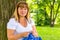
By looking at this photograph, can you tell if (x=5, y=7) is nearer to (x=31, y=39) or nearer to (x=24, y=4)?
(x=24, y=4)

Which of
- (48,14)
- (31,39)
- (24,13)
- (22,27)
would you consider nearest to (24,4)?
(24,13)

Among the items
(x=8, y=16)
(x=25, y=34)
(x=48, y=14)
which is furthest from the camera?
(x=48, y=14)

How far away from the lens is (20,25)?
7.55 ft

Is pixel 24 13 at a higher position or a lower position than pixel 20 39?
higher

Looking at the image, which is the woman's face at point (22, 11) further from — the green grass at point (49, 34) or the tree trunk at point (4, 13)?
the green grass at point (49, 34)

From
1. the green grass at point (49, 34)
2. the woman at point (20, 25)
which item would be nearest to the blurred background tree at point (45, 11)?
the green grass at point (49, 34)

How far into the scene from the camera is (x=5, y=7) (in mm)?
2750

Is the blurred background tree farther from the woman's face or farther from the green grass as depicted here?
the woman's face

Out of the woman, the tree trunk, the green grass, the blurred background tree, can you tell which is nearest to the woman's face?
the woman

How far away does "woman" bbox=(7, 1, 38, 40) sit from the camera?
88.4 inches

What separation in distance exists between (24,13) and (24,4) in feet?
0.34

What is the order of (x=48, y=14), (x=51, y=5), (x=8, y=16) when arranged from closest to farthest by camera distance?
(x=8, y=16), (x=51, y=5), (x=48, y=14)

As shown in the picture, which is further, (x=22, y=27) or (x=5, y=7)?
(x=5, y=7)

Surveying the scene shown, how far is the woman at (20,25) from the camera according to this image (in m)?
2.24
